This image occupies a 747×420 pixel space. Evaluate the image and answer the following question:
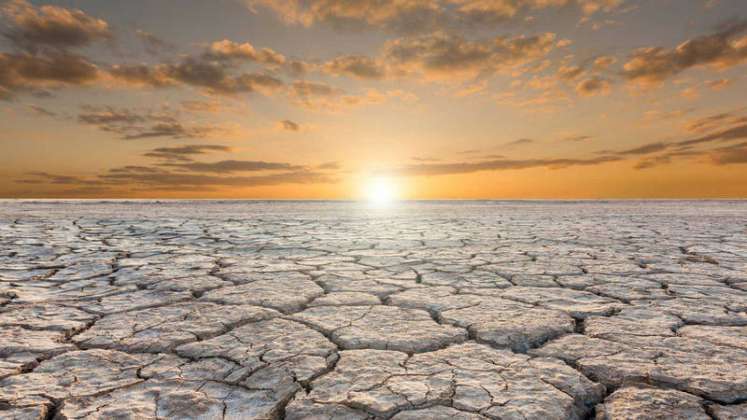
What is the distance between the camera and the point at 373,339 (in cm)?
177

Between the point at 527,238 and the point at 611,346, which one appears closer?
the point at 611,346

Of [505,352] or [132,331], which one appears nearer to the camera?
[505,352]

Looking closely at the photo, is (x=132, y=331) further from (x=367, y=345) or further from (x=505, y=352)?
(x=505, y=352)

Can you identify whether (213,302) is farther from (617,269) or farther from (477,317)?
(617,269)

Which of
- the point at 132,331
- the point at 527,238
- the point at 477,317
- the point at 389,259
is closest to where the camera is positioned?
the point at 132,331

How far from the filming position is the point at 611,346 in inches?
66.8

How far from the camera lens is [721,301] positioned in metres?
2.36

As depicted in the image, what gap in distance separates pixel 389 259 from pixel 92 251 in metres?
2.70

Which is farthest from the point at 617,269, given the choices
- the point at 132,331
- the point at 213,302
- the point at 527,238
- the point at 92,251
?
the point at 92,251

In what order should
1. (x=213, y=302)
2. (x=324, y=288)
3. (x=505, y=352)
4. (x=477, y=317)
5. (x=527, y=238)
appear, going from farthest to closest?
1. (x=527, y=238)
2. (x=324, y=288)
3. (x=213, y=302)
4. (x=477, y=317)
5. (x=505, y=352)

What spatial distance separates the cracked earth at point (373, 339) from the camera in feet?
4.18

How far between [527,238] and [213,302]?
4.01 m

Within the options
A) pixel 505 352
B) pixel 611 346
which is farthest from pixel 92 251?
pixel 611 346

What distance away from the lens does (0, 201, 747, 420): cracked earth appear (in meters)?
1.28
